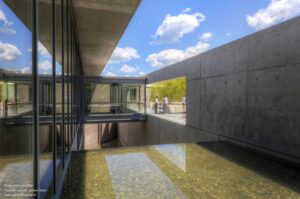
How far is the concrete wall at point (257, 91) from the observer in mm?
3566

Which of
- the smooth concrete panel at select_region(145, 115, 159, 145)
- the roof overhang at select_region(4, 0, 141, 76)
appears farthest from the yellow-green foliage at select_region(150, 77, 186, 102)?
the roof overhang at select_region(4, 0, 141, 76)

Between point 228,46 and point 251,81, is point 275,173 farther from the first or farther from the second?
point 228,46

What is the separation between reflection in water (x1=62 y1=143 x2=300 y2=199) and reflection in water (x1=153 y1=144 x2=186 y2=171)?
0.02 meters

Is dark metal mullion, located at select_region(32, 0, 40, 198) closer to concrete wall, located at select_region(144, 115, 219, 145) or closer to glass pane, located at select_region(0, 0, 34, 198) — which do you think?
Answer: glass pane, located at select_region(0, 0, 34, 198)

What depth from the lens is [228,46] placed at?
17.0ft

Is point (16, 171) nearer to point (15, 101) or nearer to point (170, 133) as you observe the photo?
point (15, 101)

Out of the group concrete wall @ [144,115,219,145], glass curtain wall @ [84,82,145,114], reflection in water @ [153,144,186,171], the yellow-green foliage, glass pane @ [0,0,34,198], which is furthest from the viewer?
the yellow-green foliage

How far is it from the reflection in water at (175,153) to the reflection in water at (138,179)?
0.44 meters

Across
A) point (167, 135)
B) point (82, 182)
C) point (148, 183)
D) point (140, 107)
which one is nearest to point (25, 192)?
point (82, 182)

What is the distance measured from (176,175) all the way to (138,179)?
0.58 metres

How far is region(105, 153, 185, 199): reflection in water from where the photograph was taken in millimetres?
2301

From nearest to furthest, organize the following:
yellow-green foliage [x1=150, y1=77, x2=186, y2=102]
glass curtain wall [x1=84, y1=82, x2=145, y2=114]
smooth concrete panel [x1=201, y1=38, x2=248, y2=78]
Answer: smooth concrete panel [x1=201, y1=38, x2=248, y2=78] → glass curtain wall [x1=84, y1=82, x2=145, y2=114] → yellow-green foliage [x1=150, y1=77, x2=186, y2=102]

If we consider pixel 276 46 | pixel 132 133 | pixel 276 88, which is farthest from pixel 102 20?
pixel 132 133

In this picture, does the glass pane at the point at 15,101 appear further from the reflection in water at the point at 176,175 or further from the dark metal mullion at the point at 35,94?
the reflection in water at the point at 176,175
